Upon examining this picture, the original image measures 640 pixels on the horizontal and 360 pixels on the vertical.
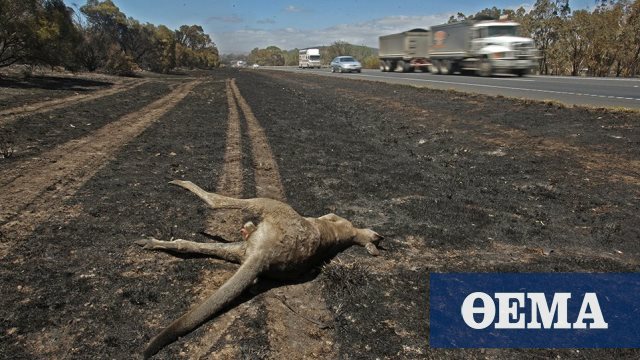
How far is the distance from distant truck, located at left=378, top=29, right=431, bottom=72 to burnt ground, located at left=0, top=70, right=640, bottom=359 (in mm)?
29779

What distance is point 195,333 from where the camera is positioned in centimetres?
294

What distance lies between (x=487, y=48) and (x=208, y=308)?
2768 cm

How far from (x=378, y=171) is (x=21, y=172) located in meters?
5.29

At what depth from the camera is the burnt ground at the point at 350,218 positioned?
298cm

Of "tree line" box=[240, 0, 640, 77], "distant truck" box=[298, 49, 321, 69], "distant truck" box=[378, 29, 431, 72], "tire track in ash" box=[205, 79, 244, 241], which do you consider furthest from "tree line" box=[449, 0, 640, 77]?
"tire track in ash" box=[205, 79, 244, 241]

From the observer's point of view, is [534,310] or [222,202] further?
[222,202]

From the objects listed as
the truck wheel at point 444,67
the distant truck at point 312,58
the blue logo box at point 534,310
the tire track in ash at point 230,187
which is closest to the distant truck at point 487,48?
the truck wheel at point 444,67

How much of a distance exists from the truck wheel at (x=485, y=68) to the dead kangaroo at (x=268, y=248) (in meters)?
25.9

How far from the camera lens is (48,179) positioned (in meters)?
6.07

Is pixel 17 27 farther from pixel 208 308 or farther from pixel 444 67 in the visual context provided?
pixel 444 67

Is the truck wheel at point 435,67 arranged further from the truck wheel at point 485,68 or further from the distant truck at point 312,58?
the distant truck at point 312,58

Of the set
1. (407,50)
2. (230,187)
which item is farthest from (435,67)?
(230,187)

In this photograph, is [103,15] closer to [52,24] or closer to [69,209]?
[52,24]

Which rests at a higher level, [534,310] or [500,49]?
[500,49]
